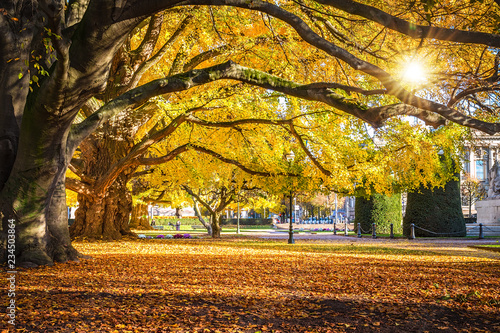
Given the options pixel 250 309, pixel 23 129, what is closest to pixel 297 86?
pixel 250 309

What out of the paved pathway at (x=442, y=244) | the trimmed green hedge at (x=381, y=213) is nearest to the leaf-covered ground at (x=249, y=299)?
the paved pathway at (x=442, y=244)

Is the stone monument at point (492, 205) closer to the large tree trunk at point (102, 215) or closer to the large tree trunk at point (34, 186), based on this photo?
the large tree trunk at point (102, 215)

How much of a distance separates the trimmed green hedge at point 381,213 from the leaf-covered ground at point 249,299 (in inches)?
805

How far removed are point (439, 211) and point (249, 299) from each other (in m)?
21.9

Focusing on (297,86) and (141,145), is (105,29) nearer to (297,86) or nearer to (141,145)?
(297,86)

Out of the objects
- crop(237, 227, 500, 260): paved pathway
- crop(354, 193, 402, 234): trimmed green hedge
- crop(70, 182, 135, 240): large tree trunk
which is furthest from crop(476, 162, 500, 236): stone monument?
crop(70, 182, 135, 240): large tree trunk

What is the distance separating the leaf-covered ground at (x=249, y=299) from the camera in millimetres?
4129

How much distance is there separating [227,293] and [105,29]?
3576 mm

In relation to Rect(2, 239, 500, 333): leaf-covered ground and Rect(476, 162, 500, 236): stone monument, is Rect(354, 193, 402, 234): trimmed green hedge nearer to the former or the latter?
Rect(476, 162, 500, 236): stone monument

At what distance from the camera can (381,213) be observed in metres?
28.8

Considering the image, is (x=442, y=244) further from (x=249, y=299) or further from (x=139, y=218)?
(x=139, y=218)

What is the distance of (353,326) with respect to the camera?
165 inches

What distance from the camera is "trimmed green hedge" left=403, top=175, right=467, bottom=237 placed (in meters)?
24.3

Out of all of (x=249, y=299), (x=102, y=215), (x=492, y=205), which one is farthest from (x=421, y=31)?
(x=492, y=205)
